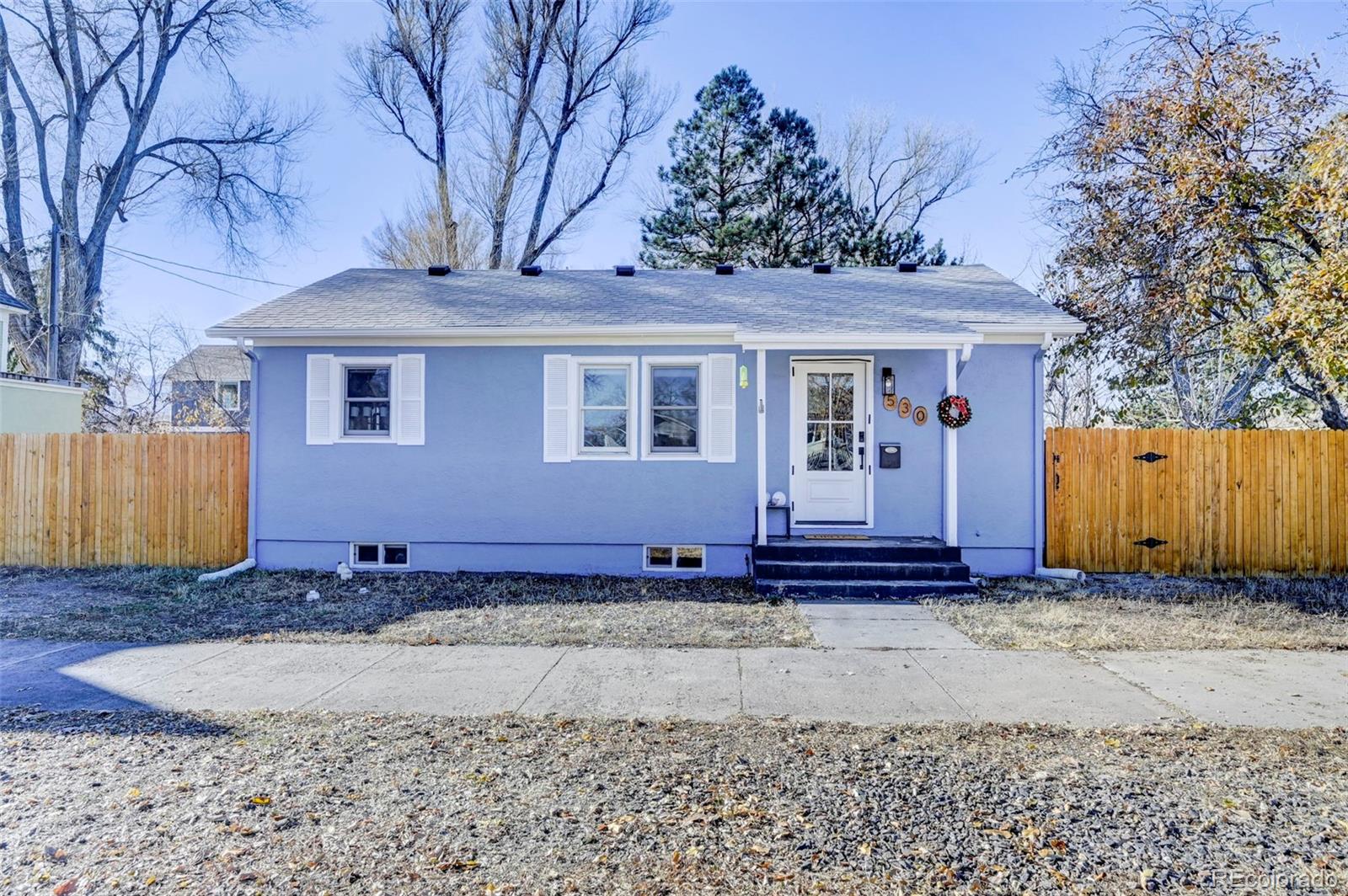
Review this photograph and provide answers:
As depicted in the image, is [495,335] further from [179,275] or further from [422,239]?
[179,275]

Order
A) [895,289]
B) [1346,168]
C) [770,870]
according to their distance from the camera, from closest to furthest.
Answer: [770,870] < [1346,168] < [895,289]

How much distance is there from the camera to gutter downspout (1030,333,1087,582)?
28.8 ft

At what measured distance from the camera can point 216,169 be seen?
19.1 meters

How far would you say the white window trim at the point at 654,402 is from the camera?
29.0 feet

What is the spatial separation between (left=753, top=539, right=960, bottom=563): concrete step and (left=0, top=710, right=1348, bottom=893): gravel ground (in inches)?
159

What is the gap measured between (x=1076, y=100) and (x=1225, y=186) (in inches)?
128

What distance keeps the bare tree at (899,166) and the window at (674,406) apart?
13657mm

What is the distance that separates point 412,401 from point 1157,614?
826 cm

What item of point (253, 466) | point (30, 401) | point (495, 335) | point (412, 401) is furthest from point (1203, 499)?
point (30, 401)

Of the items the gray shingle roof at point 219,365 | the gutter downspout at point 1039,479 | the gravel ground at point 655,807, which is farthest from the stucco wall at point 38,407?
the gutter downspout at point 1039,479

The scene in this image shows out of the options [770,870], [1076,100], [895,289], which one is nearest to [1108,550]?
[895,289]

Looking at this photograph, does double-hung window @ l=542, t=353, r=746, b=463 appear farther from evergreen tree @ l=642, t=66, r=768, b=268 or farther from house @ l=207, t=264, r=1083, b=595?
evergreen tree @ l=642, t=66, r=768, b=268

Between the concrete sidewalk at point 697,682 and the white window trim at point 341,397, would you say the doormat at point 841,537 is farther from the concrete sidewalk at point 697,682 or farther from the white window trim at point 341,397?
the white window trim at point 341,397

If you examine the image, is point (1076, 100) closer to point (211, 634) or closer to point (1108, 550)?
point (1108, 550)
